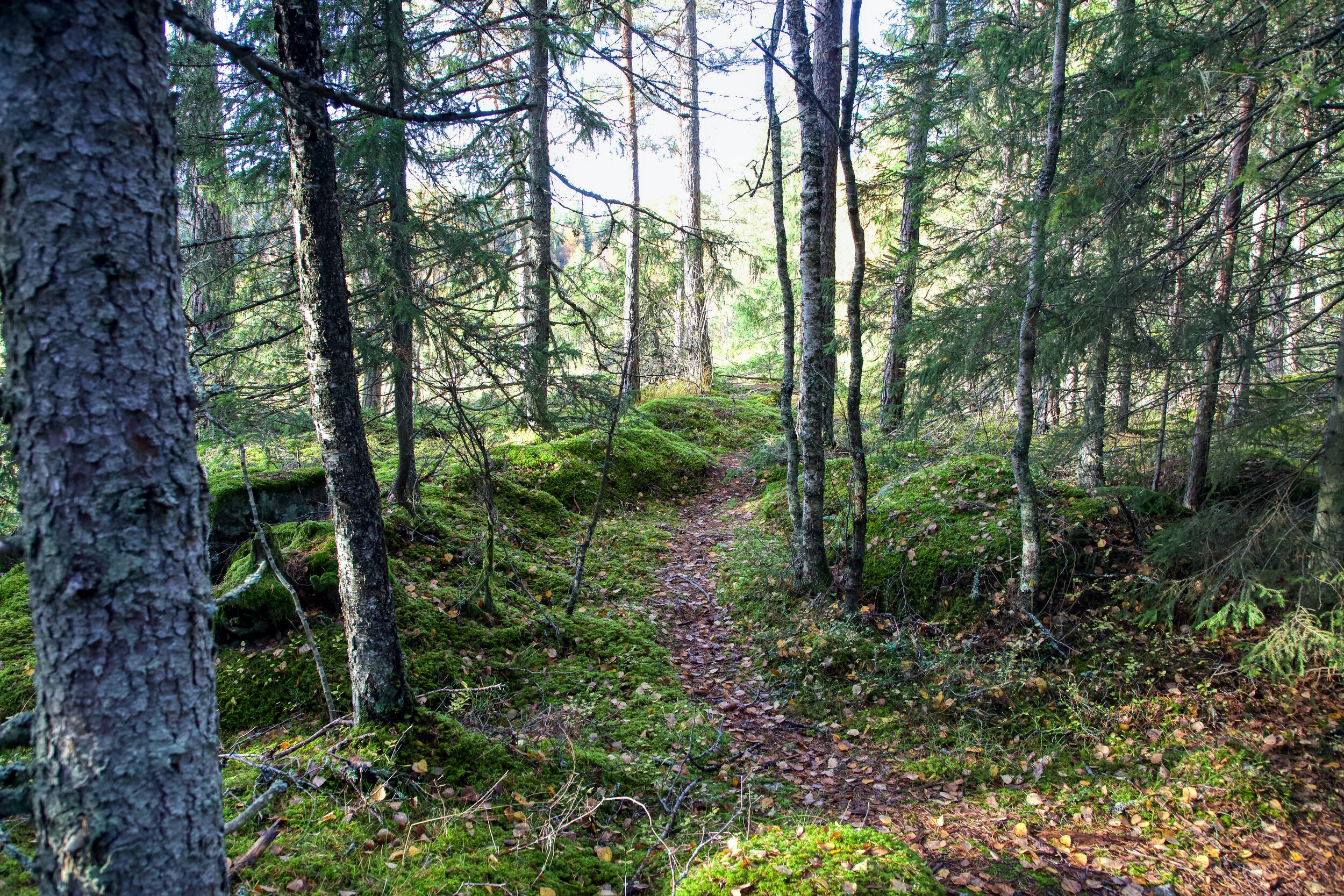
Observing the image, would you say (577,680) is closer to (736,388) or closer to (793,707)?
(793,707)

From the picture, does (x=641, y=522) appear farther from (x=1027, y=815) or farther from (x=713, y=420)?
(x=1027, y=815)

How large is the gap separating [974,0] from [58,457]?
11114 mm

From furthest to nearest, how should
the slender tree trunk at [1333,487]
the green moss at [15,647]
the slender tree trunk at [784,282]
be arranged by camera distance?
the slender tree trunk at [784,282] < the slender tree trunk at [1333,487] < the green moss at [15,647]

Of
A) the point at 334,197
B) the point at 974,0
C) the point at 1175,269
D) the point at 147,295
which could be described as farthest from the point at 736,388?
the point at 147,295

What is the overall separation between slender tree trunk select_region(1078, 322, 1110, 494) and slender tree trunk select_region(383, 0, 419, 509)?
592 cm

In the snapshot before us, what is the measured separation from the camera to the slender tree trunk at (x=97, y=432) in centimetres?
164

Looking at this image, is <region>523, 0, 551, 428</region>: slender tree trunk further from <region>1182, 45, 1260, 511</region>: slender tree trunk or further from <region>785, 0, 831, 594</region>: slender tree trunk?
<region>1182, 45, 1260, 511</region>: slender tree trunk

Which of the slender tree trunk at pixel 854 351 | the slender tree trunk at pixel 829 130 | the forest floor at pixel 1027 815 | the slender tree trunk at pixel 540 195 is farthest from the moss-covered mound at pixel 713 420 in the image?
the forest floor at pixel 1027 815

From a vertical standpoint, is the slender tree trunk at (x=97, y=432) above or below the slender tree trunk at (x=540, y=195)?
below

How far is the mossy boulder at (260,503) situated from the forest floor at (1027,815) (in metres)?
3.89

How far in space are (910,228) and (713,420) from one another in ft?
17.4

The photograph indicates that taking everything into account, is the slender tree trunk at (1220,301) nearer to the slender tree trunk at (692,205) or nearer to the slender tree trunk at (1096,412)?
the slender tree trunk at (1096,412)

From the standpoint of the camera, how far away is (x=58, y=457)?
1661mm

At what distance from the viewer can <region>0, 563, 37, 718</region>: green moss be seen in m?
4.21
